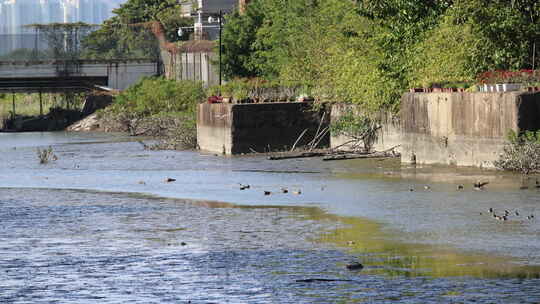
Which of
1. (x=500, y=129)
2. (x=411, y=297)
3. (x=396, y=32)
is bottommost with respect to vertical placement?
(x=411, y=297)

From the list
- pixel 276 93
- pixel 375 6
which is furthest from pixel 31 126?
pixel 375 6

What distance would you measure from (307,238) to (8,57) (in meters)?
125

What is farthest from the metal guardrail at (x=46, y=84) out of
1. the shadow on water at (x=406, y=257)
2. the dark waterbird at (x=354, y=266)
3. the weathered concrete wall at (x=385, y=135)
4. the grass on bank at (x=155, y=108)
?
the dark waterbird at (x=354, y=266)

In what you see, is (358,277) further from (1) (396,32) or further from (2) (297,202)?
(1) (396,32)

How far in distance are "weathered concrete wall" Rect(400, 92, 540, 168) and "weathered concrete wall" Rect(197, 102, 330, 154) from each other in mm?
9327

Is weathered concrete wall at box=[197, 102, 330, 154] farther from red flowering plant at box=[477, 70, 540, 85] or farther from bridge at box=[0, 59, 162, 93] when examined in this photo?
bridge at box=[0, 59, 162, 93]

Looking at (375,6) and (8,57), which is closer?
(375,6)

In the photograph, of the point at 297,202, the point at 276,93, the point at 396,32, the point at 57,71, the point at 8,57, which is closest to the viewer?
the point at 297,202

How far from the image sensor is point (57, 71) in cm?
10006

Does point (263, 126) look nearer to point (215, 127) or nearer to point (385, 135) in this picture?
point (215, 127)

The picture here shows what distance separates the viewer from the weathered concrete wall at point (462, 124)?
30391 millimetres

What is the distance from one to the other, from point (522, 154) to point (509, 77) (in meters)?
5.29

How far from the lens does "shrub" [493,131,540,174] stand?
2933 centimetres

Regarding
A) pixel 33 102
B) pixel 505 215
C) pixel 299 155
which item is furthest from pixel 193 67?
pixel 505 215
